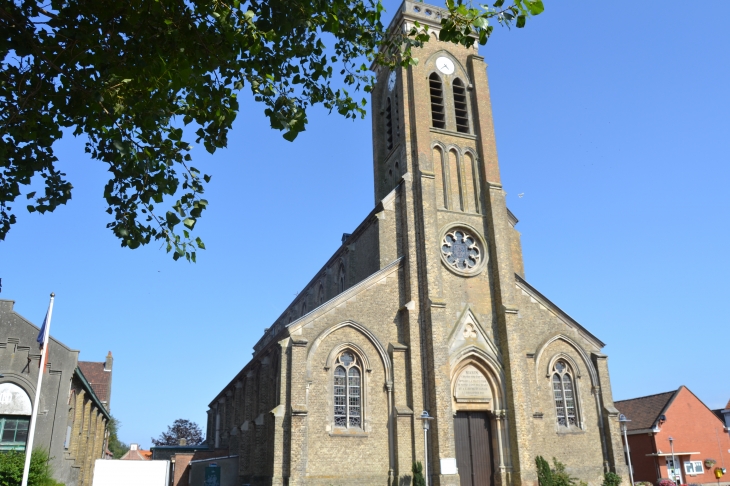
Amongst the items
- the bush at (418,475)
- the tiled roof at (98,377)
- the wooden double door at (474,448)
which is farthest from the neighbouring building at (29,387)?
the tiled roof at (98,377)

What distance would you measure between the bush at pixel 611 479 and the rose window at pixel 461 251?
10331 mm

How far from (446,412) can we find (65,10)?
62.7ft

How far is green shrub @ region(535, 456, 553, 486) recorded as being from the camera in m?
23.2

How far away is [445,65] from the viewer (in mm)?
31391

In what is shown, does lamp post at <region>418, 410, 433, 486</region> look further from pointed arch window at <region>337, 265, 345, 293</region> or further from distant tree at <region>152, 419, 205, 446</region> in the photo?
distant tree at <region>152, 419, 205, 446</region>

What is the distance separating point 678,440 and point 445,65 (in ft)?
84.1

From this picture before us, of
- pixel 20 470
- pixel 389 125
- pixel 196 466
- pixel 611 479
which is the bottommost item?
pixel 611 479

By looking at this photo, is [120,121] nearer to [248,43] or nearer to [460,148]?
[248,43]

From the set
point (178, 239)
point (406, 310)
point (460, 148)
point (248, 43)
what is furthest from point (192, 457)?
point (248, 43)

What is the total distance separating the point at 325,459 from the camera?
71.9 ft

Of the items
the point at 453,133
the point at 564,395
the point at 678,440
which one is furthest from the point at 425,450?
the point at 678,440

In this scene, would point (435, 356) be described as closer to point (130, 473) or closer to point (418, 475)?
point (418, 475)

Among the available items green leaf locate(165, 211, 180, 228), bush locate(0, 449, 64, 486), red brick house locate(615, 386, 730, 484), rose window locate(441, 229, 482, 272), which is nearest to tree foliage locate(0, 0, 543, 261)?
green leaf locate(165, 211, 180, 228)

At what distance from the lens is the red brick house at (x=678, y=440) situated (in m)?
34.4
